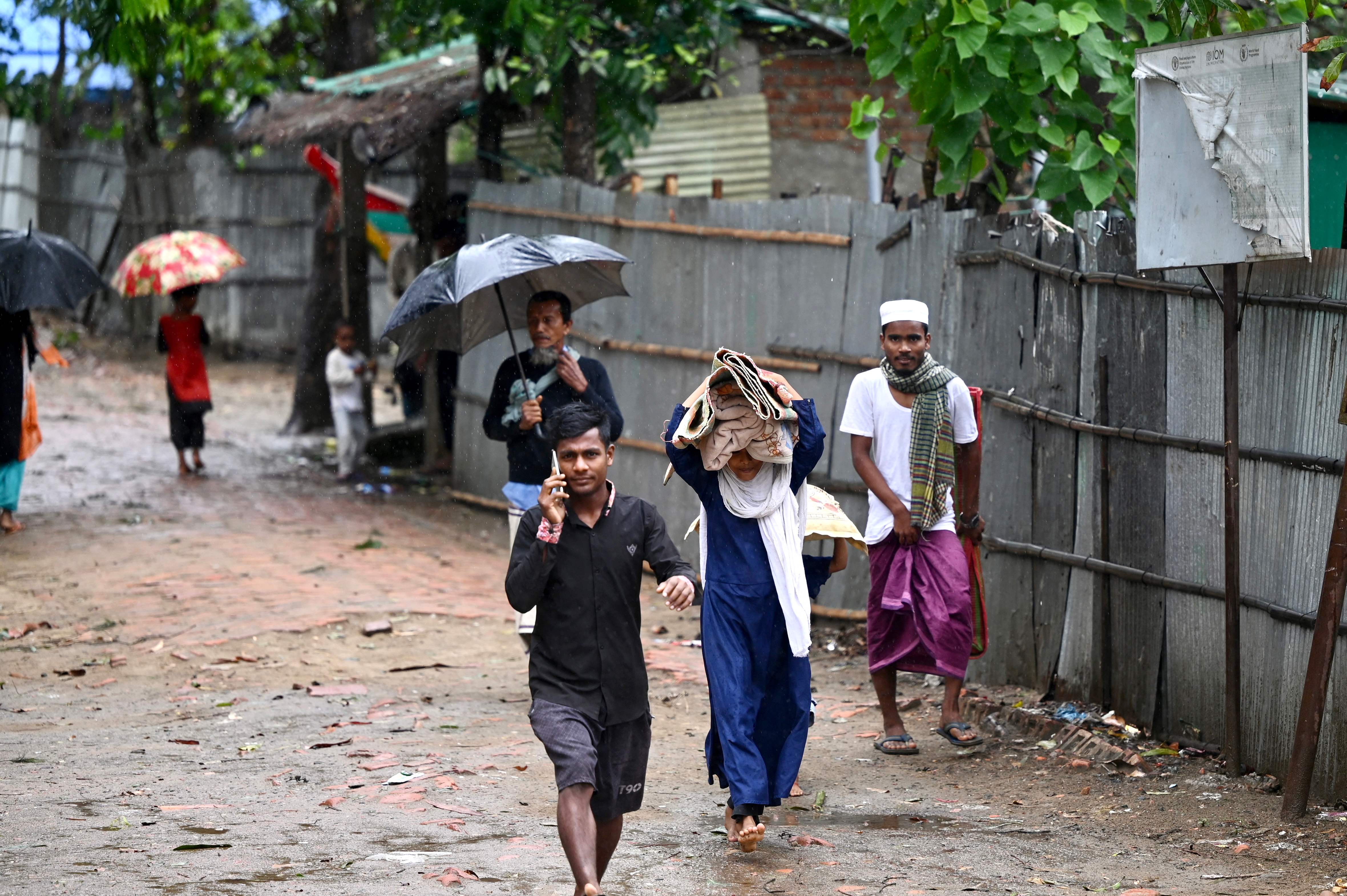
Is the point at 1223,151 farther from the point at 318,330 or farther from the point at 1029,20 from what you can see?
the point at 318,330

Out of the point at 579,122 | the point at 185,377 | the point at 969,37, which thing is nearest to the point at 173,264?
the point at 185,377

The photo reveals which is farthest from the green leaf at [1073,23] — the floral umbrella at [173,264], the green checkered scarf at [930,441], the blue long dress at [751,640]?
the floral umbrella at [173,264]

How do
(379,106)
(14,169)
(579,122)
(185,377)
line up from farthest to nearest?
(14,169)
(379,106)
(185,377)
(579,122)

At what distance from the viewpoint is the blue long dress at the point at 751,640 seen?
4.79 m

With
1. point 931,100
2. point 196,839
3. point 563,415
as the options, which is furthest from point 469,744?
point 931,100

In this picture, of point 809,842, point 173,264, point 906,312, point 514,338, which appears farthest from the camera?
point 173,264

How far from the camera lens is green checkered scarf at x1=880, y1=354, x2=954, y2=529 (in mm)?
5855

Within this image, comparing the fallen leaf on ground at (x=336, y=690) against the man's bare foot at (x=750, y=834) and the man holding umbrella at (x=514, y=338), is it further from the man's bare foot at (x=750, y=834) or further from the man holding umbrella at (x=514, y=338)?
the man's bare foot at (x=750, y=834)

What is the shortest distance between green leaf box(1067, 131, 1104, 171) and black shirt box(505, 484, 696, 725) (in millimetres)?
3748

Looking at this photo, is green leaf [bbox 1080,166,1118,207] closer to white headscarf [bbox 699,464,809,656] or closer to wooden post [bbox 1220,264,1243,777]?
wooden post [bbox 1220,264,1243,777]

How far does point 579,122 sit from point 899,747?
21.9ft

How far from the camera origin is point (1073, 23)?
675 centimetres

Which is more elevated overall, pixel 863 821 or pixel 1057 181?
pixel 1057 181

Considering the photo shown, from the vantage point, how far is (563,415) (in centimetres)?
417
